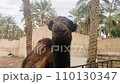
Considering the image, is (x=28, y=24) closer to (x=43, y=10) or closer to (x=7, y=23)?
(x=43, y=10)

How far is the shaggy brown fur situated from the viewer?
6.36 feet

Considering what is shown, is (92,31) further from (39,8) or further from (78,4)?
(78,4)

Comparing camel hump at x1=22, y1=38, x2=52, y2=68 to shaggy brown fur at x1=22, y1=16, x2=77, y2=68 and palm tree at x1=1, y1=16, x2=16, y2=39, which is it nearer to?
shaggy brown fur at x1=22, y1=16, x2=77, y2=68

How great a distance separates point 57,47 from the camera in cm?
209

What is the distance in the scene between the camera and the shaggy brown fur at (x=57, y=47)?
194 cm

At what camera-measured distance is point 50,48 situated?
247 cm

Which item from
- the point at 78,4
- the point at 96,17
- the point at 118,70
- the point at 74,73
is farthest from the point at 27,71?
the point at 78,4

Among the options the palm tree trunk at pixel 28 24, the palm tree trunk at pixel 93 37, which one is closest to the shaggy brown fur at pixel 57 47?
the palm tree trunk at pixel 93 37

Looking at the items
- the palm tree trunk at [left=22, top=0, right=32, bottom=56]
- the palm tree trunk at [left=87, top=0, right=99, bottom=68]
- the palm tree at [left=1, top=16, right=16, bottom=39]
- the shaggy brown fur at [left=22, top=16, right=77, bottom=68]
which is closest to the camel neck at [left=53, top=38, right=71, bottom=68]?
the shaggy brown fur at [left=22, top=16, right=77, bottom=68]

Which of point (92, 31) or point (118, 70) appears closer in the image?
point (118, 70)

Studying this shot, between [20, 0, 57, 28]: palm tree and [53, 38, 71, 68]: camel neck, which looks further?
[20, 0, 57, 28]: palm tree

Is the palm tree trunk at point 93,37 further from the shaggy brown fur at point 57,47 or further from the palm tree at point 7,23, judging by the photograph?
the palm tree at point 7,23

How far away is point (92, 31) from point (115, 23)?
14.9m

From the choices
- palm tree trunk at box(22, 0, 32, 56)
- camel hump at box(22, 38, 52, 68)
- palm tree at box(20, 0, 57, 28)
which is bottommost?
camel hump at box(22, 38, 52, 68)
